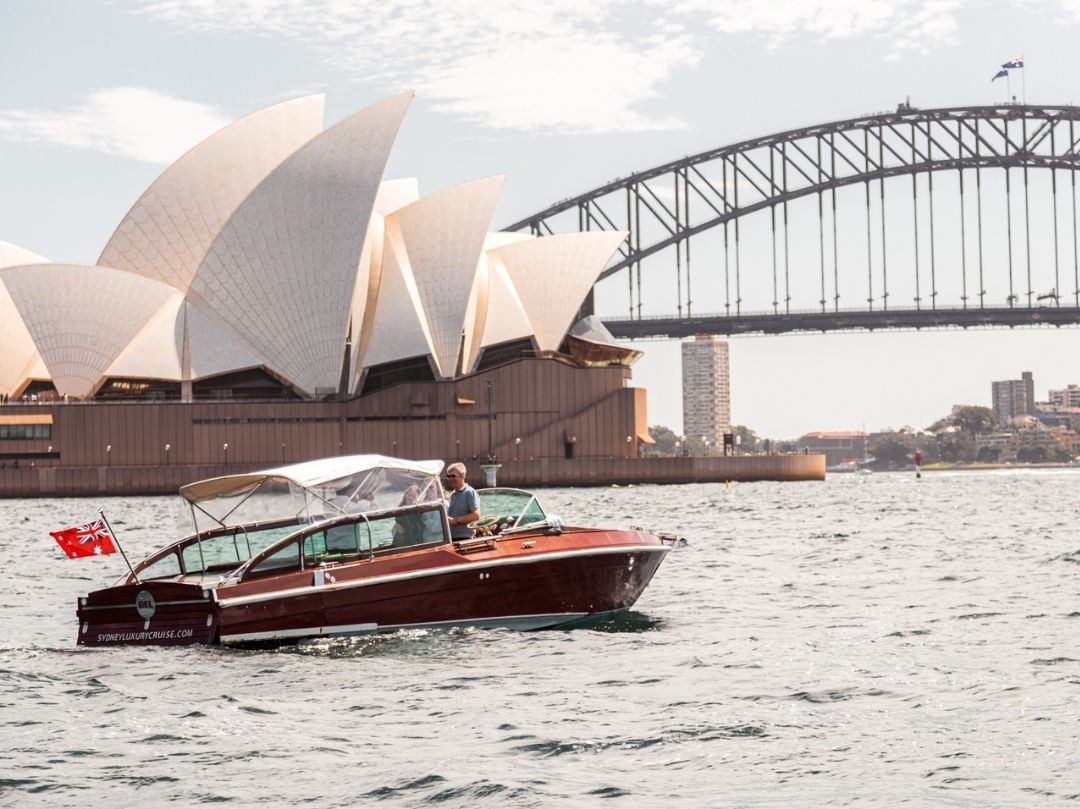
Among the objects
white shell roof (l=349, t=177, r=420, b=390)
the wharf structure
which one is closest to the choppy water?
the wharf structure

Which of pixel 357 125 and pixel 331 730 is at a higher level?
pixel 357 125

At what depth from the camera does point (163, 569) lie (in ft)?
58.8

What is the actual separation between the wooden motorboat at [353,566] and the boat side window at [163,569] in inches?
0.7

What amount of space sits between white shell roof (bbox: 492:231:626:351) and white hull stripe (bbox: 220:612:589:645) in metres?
65.2

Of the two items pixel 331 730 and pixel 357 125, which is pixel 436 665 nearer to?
pixel 331 730

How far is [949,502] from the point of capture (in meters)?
56.9

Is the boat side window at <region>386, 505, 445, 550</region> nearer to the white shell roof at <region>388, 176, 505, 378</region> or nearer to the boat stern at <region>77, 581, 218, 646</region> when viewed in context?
the boat stern at <region>77, 581, 218, 646</region>

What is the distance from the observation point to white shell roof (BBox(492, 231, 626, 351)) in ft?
271

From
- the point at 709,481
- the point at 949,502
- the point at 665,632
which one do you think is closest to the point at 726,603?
the point at 665,632

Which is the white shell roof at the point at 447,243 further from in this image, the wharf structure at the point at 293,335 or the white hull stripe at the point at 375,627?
the white hull stripe at the point at 375,627

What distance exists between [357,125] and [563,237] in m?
16.7

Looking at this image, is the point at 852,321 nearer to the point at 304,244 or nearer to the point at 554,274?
the point at 554,274

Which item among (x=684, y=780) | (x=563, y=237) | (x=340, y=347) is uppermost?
(x=563, y=237)

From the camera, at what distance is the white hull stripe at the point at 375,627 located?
16.2m
